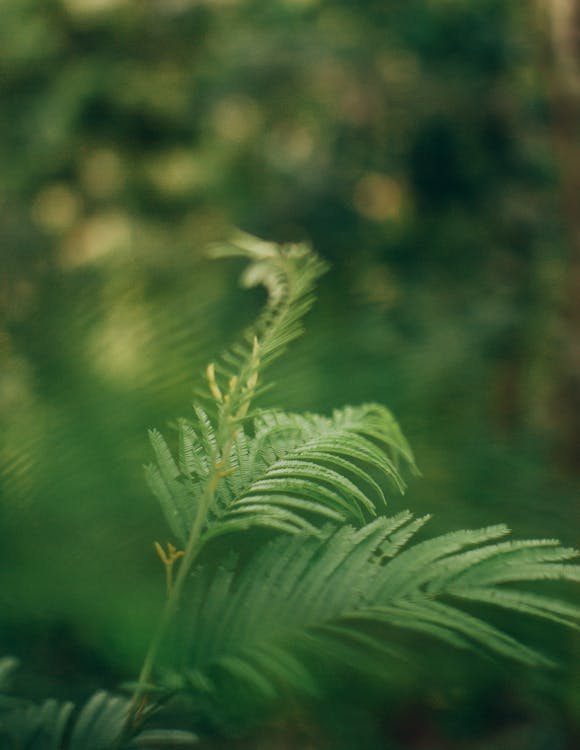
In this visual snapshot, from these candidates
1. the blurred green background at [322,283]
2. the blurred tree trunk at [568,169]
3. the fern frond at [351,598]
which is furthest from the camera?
the blurred tree trunk at [568,169]

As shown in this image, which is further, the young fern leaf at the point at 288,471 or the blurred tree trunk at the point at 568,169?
the blurred tree trunk at the point at 568,169

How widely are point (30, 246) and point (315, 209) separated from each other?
1.10 metres

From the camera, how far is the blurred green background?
610 millimetres

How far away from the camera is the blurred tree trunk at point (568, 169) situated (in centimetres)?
156

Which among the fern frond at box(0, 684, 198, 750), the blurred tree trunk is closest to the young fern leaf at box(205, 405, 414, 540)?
the fern frond at box(0, 684, 198, 750)

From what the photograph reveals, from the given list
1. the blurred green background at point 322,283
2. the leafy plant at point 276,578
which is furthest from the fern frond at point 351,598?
the blurred green background at point 322,283

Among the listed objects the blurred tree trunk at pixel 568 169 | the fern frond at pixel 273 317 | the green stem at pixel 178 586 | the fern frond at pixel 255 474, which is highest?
the blurred tree trunk at pixel 568 169

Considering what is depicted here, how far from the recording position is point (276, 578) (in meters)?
0.38

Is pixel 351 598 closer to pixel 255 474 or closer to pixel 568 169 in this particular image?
pixel 255 474

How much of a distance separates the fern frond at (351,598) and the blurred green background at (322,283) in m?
0.17

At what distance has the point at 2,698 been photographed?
42cm

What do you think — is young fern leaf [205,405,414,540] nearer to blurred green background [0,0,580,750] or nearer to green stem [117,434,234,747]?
green stem [117,434,234,747]

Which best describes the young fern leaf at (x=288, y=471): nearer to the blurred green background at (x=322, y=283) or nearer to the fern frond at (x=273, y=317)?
the fern frond at (x=273, y=317)

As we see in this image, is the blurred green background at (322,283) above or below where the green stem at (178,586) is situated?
above
